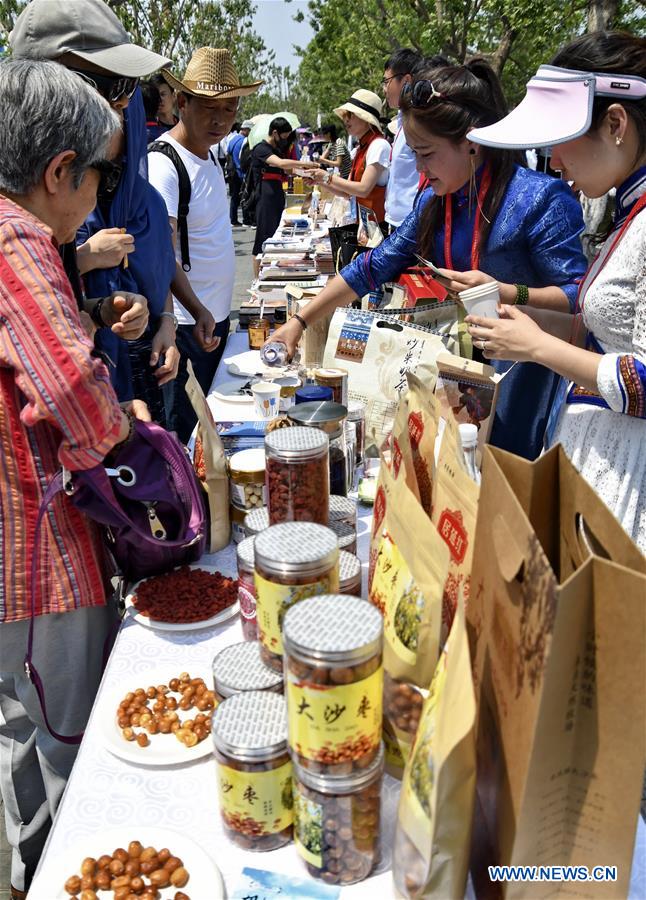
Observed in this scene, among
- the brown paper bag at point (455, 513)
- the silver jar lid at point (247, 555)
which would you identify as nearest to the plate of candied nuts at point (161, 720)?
the silver jar lid at point (247, 555)

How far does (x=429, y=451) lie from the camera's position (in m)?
1.31

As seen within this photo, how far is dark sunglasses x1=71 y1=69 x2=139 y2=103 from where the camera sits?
200cm

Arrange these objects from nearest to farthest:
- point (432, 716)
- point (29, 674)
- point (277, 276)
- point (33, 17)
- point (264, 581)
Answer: point (432, 716), point (264, 581), point (29, 674), point (33, 17), point (277, 276)

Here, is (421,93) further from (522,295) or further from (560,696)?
(560,696)

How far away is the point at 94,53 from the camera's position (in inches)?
77.5

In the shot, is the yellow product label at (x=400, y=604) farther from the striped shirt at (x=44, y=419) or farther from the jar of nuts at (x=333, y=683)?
the striped shirt at (x=44, y=419)

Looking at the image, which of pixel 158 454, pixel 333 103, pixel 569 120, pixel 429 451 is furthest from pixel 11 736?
pixel 333 103

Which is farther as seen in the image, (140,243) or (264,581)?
(140,243)

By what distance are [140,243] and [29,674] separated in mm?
1683

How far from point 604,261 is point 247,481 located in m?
1.05

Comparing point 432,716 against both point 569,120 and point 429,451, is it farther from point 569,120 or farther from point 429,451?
point 569,120

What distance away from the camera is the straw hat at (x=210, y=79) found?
310cm

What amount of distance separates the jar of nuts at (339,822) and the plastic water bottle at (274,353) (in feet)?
6.88

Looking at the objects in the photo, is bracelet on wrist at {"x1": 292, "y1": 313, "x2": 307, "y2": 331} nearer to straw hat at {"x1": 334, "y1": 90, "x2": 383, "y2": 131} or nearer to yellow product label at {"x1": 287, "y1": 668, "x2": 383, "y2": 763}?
yellow product label at {"x1": 287, "y1": 668, "x2": 383, "y2": 763}
